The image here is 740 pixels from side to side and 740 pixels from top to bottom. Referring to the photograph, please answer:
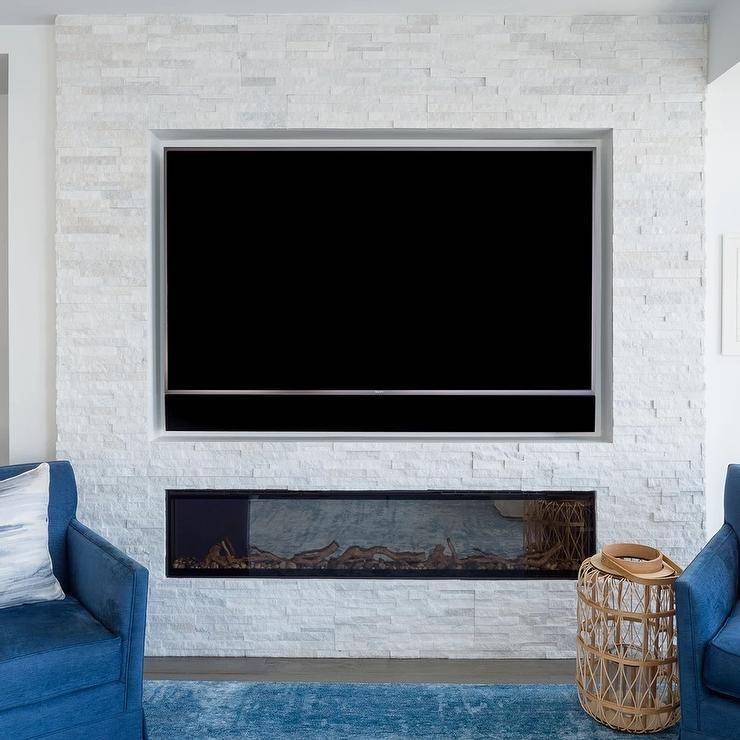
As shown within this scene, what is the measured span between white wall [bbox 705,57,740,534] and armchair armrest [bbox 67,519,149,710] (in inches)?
91.6

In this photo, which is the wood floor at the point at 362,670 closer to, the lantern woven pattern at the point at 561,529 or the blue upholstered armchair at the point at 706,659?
the lantern woven pattern at the point at 561,529

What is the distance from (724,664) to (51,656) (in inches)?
75.9

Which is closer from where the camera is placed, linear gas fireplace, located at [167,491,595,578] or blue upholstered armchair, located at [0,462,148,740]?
blue upholstered armchair, located at [0,462,148,740]

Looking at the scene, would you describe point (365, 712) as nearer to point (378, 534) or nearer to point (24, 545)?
point (378, 534)

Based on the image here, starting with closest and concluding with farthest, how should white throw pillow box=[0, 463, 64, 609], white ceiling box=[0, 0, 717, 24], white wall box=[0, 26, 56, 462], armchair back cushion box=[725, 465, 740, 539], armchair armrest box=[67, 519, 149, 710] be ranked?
armchair armrest box=[67, 519, 149, 710]
white throw pillow box=[0, 463, 64, 609]
armchair back cushion box=[725, 465, 740, 539]
white ceiling box=[0, 0, 717, 24]
white wall box=[0, 26, 56, 462]

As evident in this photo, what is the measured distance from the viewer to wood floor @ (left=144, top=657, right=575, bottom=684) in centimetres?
253

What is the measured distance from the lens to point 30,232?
107 inches

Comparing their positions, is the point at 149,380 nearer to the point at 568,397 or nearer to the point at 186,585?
the point at 186,585

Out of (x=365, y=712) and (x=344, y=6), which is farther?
(x=344, y=6)

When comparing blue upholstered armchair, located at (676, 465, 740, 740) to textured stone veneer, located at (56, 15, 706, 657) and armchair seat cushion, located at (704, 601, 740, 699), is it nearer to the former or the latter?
armchair seat cushion, located at (704, 601, 740, 699)

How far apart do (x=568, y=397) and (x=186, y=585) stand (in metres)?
1.82

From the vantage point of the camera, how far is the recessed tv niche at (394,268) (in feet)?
9.07

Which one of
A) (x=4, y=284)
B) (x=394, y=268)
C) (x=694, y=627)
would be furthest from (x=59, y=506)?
(x=694, y=627)

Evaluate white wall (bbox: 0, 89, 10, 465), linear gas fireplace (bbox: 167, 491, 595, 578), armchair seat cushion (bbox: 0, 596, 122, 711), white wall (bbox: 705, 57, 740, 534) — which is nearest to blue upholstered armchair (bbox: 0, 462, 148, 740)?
armchair seat cushion (bbox: 0, 596, 122, 711)
